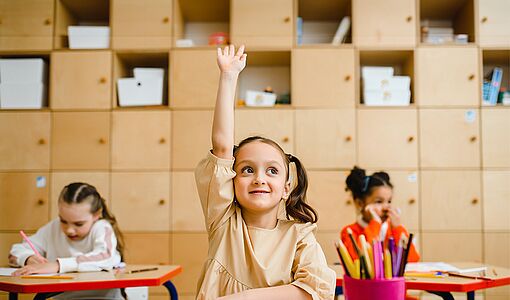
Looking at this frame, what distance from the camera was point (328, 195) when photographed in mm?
3182

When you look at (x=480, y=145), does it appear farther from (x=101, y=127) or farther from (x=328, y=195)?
(x=101, y=127)

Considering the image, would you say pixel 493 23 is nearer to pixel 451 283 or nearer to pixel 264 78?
pixel 264 78

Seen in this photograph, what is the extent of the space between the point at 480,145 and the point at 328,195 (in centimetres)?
97

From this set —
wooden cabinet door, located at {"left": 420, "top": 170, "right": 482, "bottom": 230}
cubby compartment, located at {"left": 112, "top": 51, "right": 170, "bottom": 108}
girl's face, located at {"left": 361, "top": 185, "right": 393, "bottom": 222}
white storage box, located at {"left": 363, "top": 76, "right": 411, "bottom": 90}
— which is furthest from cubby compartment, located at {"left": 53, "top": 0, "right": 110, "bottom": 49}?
wooden cabinet door, located at {"left": 420, "top": 170, "right": 482, "bottom": 230}

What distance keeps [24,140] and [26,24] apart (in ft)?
2.42

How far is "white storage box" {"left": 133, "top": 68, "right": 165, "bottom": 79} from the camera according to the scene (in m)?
3.37

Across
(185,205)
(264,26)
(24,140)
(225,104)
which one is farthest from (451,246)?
(24,140)

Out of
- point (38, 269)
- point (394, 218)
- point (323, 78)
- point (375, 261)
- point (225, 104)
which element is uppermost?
point (323, 78)

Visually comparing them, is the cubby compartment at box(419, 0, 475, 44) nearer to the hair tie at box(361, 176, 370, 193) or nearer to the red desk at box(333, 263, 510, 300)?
the hair tie at box(361, 176, 370, 193)

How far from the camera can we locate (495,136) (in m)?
3.21

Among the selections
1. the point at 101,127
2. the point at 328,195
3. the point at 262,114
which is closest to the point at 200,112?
the point at 262,114

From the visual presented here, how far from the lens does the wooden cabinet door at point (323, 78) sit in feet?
10.7

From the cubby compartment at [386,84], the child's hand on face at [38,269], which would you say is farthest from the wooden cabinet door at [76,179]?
the cubby compartment at [386,84]

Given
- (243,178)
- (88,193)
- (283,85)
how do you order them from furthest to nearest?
1. (283,85)
2. (88,193)
3. (243,178)
